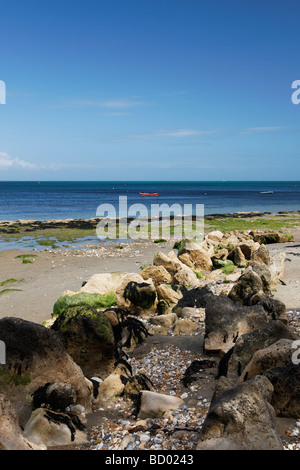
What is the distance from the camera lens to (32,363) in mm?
5949

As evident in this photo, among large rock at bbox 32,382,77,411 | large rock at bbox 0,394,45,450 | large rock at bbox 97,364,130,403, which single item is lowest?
large rock at bbox 97,364,130,403

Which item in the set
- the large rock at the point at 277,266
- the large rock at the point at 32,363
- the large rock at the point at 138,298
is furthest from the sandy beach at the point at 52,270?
the large rock at the point at 277,266

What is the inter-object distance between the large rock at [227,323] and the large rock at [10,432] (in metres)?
4.17

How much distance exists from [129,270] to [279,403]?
543 inches

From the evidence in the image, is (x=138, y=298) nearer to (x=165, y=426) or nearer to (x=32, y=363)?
(x=32, y=363)

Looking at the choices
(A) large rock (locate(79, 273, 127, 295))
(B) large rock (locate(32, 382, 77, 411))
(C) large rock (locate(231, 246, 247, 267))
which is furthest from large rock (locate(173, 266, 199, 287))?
(B) large rock (locate(32, 382, 77, 411))

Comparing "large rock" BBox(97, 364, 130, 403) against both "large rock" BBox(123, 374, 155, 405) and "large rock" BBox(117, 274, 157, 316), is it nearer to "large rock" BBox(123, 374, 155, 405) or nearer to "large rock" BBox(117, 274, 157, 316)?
"large rock" BBox(123, 374, 155, 405)

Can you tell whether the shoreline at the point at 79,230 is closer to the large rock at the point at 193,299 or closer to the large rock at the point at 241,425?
the large rock at the point at 193,299

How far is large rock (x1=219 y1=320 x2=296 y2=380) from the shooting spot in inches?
251

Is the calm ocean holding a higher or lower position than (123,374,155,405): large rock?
higher

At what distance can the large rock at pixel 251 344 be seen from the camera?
638cm

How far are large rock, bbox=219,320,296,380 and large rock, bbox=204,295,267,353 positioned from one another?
120 centimetres

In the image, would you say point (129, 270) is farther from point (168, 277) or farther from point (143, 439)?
point (143, 439)
